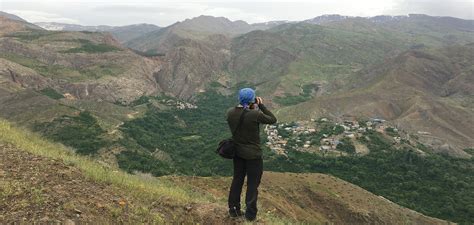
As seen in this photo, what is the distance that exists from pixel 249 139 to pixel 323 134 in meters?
101

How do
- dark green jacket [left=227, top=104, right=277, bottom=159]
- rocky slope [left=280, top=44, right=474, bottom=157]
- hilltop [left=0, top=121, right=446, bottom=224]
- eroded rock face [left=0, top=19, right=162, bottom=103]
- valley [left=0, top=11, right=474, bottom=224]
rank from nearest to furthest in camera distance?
1. hilltop [left=0, top=121, right=446, bottom=224]
2. dark green jacket [left=227, top=104, right=277, bottom=159]
3. valley [left=0, top=11, right=474, bottom=224]
4. rocky slope [left=280, top=44, right=474, bottom=157]
5. eroded rock face [left=0, top=19, right=162, bottom=103]

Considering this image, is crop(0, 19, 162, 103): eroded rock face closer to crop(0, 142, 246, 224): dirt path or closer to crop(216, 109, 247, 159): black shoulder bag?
crop(0, 142, 246, 224): dirt path

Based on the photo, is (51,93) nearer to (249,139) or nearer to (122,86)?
(122,86)

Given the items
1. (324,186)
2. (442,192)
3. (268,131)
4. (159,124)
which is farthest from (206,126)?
(324,186)

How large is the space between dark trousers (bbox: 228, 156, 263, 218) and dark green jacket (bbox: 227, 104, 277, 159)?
0.21 m

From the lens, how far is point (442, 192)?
7394cm

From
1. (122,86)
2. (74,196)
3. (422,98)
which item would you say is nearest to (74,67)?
(122,86)

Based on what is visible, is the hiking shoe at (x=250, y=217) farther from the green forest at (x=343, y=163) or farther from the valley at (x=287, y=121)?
the green forest at (x=343, y=163)

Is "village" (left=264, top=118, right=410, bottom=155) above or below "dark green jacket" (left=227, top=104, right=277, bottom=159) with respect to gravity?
below

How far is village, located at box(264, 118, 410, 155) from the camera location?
98438mm

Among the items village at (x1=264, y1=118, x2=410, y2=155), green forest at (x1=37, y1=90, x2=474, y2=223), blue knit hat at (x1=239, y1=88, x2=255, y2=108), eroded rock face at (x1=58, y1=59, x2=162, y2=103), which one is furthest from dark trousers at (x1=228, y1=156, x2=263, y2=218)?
eroded rock face at (x1=58, y1=59, x2=162, y2=103)

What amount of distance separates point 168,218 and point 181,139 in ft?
362

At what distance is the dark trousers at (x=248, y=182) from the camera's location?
859 cm

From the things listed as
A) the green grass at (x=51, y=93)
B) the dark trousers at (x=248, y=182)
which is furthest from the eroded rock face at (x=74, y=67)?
the dark trousers at (x=248, y=182)
